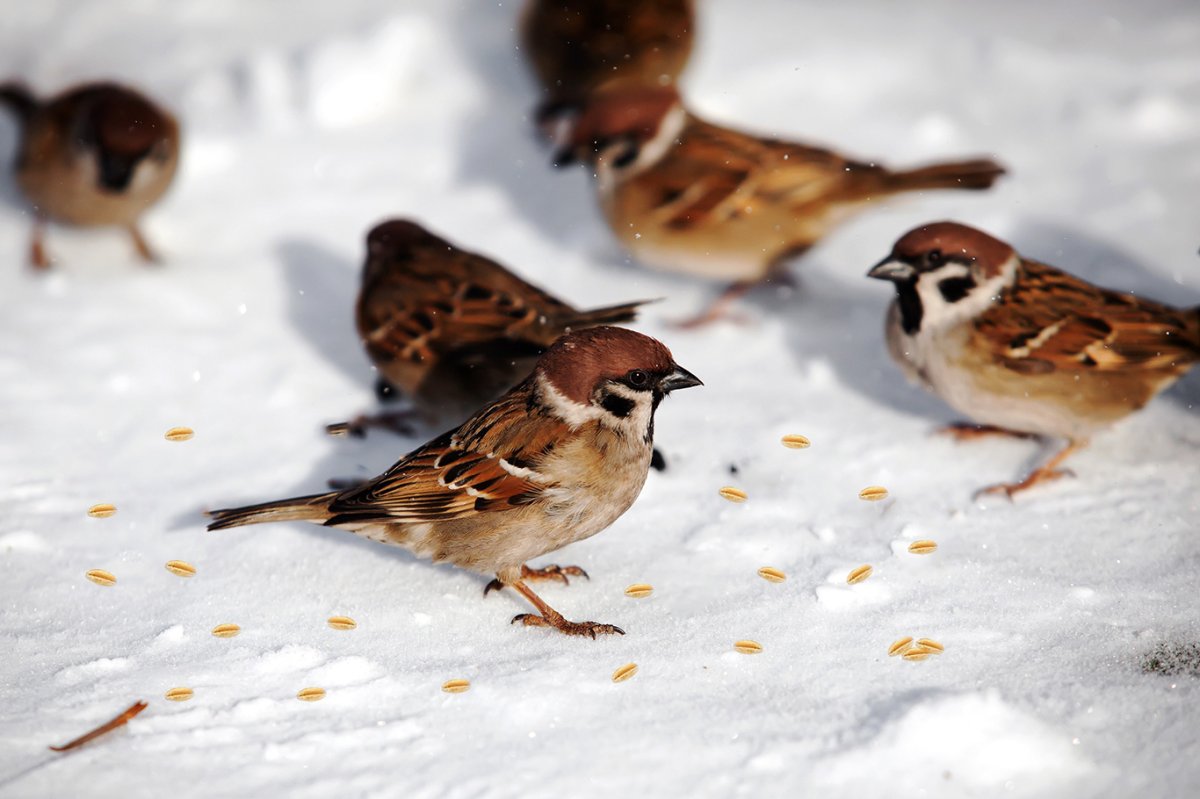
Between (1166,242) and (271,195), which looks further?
(271,195)

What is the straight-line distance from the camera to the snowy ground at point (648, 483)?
2697 mm

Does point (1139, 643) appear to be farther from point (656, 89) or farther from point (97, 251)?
point (97, 251)

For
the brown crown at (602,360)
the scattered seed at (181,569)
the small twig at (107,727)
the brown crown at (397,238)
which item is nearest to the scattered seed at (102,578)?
the scattered seed at (181,569)

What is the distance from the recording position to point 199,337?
4.65 metres

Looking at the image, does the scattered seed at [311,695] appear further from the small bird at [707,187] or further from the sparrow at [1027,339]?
the small bird at [707,187]

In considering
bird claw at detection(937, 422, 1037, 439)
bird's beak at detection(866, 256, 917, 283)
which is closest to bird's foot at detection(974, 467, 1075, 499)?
bird claw at detection(937, 422, 1037, 439)

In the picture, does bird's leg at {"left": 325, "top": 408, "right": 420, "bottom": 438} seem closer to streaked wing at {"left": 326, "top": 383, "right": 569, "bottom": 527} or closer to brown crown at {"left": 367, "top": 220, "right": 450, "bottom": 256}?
brown crown at {"left": 367, "top": 220, "right": 450, "bottom": 256}

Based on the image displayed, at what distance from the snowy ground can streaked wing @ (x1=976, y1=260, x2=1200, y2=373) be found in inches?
13.6

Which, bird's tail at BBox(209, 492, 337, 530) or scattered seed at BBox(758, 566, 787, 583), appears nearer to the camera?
bird's tail at BBox(209, 492, 337, 530)

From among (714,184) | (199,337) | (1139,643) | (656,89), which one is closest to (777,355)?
(714,184)

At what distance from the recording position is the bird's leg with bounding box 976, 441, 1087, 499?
3.65 metres

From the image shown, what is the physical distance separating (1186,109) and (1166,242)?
111 cm

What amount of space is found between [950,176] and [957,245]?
77 centimetres

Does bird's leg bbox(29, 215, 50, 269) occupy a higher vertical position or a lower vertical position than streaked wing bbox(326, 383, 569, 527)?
higher
